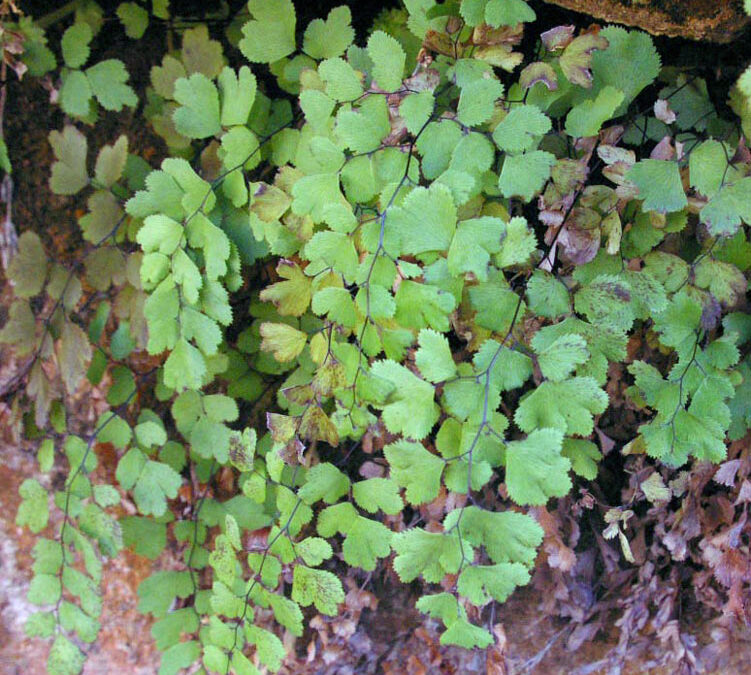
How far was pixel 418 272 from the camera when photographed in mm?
755

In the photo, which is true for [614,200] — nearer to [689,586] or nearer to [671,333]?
[671,333]

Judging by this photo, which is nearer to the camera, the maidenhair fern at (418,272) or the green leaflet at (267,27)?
the maidenhair fern at (418,272)

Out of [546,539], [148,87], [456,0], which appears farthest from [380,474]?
[148,87]

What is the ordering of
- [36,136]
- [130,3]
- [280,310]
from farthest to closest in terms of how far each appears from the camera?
[36,136] < [130,3] < [280,310]

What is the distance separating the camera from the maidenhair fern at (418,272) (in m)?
0.75

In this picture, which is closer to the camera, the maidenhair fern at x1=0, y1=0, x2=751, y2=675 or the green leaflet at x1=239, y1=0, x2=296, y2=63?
the maidenhair fern at x1=0, y1=0, x2=751, y2=675

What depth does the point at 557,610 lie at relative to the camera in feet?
4.26

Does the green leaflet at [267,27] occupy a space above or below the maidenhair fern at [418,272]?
above

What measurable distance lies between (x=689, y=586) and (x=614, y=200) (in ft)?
2.87

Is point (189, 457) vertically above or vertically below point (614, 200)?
below

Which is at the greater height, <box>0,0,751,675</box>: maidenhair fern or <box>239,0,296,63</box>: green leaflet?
<box>239,0,296,63</box>: green leaflet

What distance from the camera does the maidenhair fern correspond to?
0.75 metres

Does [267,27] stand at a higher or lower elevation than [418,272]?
higher

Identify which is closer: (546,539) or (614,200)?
(614,200)
